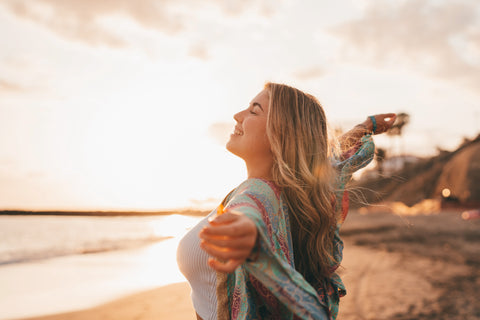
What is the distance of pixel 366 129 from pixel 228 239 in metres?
1.70

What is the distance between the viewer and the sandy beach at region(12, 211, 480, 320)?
583 cm

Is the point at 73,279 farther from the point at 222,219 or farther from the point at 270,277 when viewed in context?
the point at 222,219

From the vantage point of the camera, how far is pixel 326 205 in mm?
1767

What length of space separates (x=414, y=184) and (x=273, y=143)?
4800 cm

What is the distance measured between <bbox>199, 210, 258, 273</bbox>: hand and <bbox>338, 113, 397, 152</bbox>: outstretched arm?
59.3 inches

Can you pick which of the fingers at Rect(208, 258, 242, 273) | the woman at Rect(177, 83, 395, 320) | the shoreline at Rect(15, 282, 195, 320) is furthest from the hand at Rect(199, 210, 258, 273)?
the shoreline at Rect(15, 282, 195, 320)

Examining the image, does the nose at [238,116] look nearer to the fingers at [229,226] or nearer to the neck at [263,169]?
the neck at [263,169]

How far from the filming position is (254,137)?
1842 mm

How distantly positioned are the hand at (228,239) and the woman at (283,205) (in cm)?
23

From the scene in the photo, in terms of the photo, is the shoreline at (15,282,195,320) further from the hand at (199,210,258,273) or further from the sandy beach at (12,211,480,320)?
the hand at (199,210,258,273)

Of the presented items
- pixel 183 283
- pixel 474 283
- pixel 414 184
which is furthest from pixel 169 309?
pixel 414 184

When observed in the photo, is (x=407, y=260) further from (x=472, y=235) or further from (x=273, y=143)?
(x=273, y=143)

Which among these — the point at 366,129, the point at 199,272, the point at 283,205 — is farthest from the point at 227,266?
the point at 366,129

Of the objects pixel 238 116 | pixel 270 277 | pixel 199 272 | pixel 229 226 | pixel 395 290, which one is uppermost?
pixel 238 116
